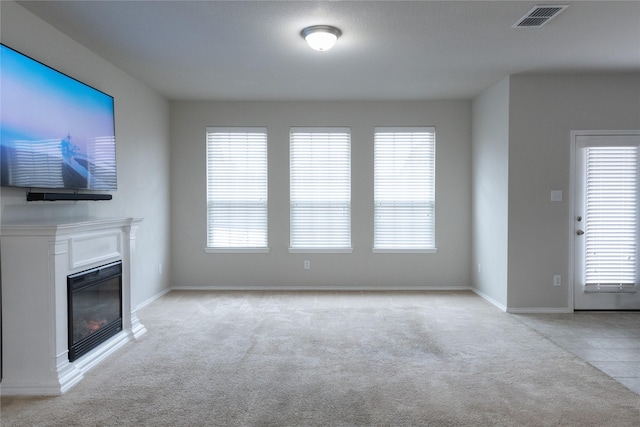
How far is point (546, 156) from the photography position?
4848 millimetres

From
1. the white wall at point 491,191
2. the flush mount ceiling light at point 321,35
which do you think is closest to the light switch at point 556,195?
the white wall at point 491,191

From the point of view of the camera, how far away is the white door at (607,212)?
15.7 feet

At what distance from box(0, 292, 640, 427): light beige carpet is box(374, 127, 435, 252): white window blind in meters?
1.63

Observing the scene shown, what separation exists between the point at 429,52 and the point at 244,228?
3.45 m

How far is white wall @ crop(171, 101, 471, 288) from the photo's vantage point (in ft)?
20.0

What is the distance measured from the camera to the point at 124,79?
470 centimetres

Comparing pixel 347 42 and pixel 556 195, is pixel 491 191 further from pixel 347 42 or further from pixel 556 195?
pixel 347 42

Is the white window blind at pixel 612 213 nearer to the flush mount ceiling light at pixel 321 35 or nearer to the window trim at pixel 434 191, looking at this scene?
the window trim at pixel 434 191

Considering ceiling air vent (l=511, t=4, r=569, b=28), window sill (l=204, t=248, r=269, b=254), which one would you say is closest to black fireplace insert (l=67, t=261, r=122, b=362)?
window sill (l=204, t=248, r=269, b=254)

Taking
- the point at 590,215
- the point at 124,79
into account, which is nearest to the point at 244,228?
the point at 124,79

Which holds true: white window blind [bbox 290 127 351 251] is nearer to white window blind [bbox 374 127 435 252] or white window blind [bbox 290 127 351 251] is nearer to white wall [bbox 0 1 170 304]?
white window blind [bbox 374 127 435 252]

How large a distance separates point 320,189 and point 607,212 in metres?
3.51

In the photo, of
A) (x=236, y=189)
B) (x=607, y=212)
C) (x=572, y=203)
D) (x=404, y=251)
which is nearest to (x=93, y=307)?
(x=236, y=189)

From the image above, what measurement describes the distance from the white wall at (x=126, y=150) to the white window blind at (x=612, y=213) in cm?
496
